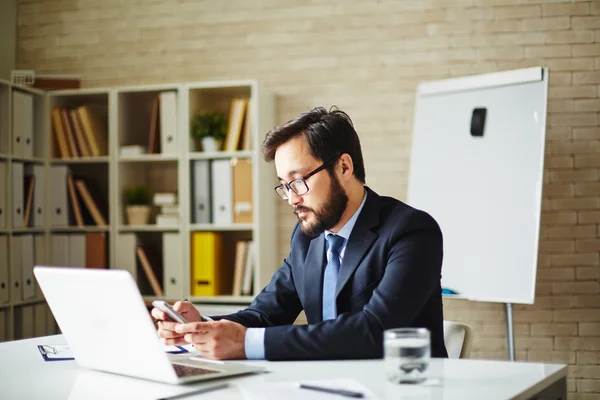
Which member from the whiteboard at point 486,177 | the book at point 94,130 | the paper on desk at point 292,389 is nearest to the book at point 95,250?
the book at point 94,130

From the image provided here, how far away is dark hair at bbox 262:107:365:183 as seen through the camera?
2152 millimetres

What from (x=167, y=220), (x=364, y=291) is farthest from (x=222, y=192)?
(x=364, y=291)

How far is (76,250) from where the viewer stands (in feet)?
14.1

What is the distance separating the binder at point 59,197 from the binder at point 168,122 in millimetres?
634

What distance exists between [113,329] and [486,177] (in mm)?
2441

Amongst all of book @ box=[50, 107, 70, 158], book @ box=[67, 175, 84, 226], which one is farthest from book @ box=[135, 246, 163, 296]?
book @ box=[50, 107, 70, 158]

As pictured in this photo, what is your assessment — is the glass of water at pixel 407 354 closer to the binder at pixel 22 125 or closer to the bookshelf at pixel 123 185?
the bookshelf at pixel 123 185

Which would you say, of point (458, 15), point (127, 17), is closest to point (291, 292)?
point (458, 15)

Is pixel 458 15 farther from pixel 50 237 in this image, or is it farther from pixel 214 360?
pixel 214 360

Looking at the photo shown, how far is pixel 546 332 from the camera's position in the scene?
390 cm

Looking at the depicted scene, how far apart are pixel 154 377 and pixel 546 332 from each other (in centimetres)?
291

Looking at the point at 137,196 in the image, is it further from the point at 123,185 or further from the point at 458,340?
the point at 458,340

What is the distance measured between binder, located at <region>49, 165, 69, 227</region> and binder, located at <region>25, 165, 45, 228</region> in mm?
51

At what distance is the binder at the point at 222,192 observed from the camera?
4.06 meters
